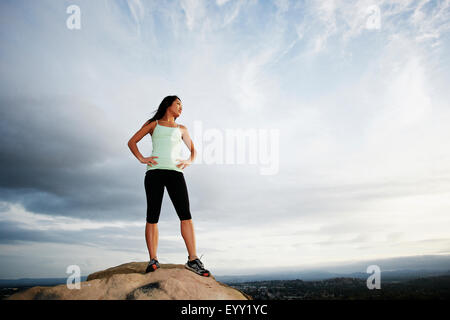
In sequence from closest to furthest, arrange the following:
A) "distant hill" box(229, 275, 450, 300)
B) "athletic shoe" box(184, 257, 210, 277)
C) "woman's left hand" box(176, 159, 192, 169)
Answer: "distant hill" box(229, 275, 450, 300) → "athletic shoe" box(184, 257, 210, 277) → "woman's left hand" box(176, 159, 192, 169)

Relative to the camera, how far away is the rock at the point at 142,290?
5.13 m

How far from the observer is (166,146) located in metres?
6.82

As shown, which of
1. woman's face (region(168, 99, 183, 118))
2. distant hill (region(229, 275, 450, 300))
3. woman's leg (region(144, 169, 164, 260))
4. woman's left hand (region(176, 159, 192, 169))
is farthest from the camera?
woman's face (region(168, 99, 183, 118))

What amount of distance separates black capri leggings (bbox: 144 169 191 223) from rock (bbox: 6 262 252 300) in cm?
138

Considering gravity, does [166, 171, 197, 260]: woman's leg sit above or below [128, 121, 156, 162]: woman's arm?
below

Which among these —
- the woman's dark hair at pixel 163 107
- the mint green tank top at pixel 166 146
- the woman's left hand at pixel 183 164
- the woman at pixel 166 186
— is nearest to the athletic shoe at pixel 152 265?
the woman at pixel 166 186

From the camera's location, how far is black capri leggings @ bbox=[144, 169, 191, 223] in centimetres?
658

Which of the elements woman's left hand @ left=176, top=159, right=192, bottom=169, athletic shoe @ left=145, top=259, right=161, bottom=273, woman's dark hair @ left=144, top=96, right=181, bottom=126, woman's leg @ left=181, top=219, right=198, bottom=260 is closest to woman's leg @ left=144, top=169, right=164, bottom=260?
athletic shoe @ left=145, top=259, right=161, bottom=273

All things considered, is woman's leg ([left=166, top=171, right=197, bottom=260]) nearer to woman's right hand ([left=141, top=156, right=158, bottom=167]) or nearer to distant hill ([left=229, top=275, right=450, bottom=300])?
woman's right hand ([left=141, top=156, right=158, bottom=167])

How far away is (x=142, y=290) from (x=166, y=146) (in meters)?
3.24
